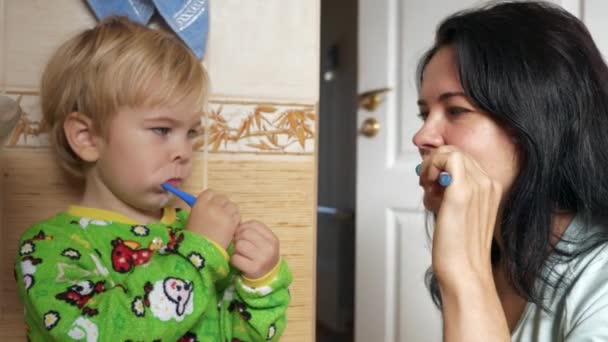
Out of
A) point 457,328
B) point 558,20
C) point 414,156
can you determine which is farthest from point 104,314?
point 414,156

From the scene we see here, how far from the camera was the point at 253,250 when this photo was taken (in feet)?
2.47

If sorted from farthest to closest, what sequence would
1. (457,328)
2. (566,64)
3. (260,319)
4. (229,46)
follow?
(229,46) → (260,319) → (566,64) → (457,328)

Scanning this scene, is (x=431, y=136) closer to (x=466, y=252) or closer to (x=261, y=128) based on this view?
(x=466, y=252)

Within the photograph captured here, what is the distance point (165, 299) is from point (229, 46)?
0.50 meters

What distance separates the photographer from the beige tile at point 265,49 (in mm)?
947

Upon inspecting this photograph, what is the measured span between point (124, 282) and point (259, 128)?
387 millimetres

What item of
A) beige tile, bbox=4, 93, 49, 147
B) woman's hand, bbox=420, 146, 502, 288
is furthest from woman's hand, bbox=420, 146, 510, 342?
beige tile, bbox=4, 93, 49, 147

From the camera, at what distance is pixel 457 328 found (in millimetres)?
569

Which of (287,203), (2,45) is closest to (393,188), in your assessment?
(287,203)

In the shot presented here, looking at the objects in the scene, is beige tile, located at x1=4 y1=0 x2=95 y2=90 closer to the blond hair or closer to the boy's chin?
the blond hair

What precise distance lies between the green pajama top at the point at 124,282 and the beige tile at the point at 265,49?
314mm

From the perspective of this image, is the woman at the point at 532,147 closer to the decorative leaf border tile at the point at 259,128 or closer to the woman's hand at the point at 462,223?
the woman's hand at the point at 462,223

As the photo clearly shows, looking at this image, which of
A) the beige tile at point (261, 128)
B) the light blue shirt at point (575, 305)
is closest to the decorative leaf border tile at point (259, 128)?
the beige tile at point (261, 128)

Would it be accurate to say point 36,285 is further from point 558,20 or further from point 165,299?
point 558,20
